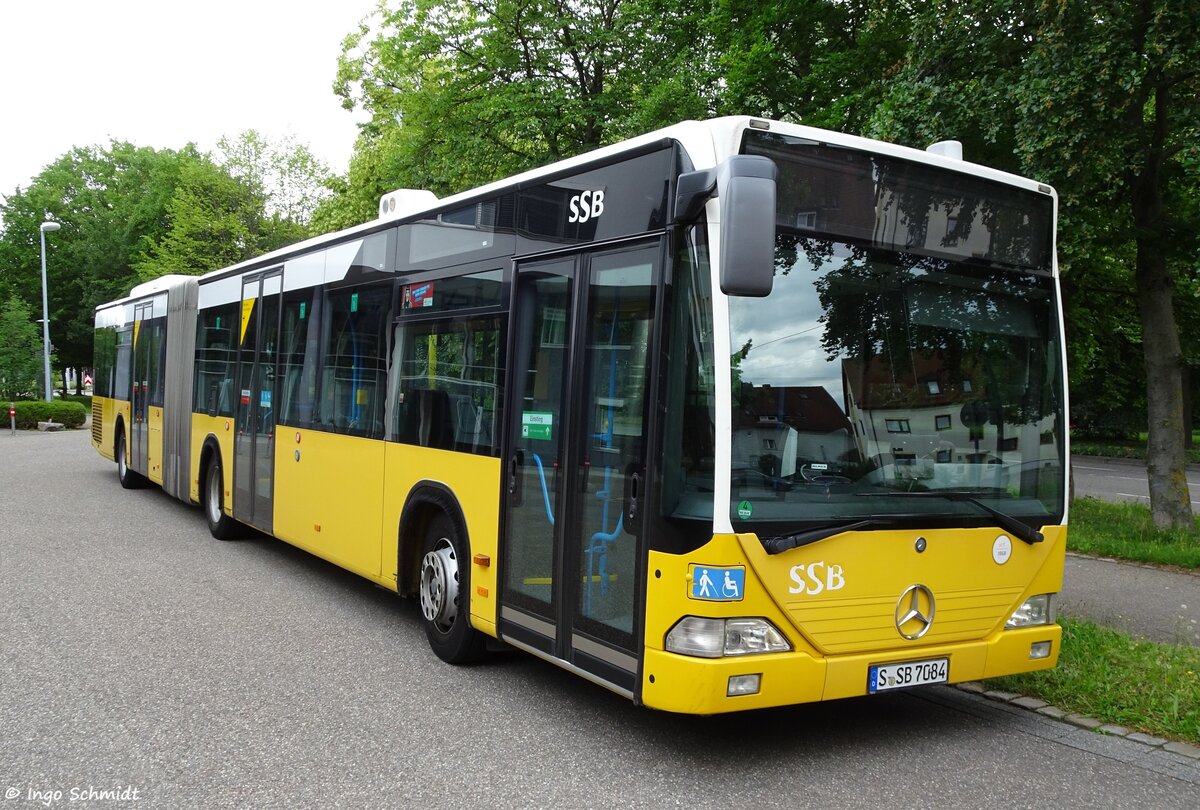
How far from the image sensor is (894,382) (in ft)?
15.7

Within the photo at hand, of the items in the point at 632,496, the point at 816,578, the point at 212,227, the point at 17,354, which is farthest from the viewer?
the point at 212,227

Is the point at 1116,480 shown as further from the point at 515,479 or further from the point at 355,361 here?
the point at 515,479

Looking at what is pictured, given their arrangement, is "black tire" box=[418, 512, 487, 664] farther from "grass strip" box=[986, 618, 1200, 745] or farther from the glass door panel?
"grass strip" box=[986, 618, 1200, 745]

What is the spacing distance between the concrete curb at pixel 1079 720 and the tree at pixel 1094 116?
6197 millimetres

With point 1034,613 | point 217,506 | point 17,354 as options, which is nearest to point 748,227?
point 1034,613

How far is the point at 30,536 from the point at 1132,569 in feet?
38.3

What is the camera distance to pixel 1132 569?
10.3m

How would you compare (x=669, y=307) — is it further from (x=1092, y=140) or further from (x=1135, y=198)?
(x=1135, y=198)

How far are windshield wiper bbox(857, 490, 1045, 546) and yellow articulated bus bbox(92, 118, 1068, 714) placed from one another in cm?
1

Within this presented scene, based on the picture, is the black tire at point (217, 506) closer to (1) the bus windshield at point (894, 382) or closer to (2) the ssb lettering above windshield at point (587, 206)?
(2) the ssb lettering above windshield at point (587, 206)

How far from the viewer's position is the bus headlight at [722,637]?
4410 mm

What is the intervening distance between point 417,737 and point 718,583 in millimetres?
1814

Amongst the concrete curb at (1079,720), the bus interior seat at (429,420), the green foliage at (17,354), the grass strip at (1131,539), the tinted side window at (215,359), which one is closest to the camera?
the concrete curb at (1079,720)

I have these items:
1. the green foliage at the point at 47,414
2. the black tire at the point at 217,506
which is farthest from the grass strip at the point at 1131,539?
the green foliage at the point at 47,414
